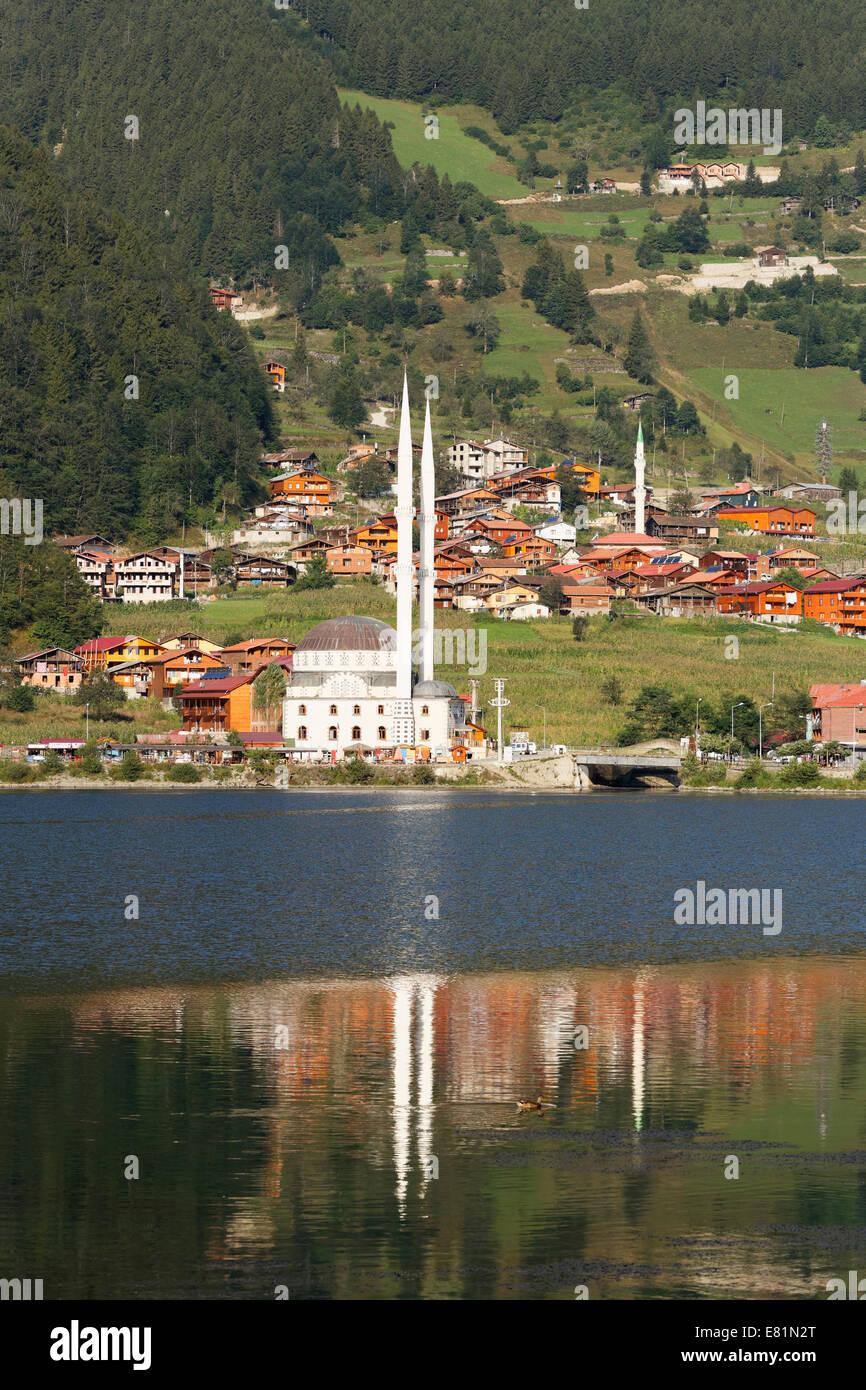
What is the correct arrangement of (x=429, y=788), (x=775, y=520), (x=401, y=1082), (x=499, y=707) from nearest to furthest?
(x=401, y=1082) → (x=429, y=788) → (x=499, y=707) → (x=775, y=520)

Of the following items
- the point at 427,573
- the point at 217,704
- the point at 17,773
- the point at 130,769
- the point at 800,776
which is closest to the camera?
the point at 800,776

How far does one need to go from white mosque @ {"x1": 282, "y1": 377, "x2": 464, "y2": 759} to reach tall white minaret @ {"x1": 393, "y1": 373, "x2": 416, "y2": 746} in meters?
0.06

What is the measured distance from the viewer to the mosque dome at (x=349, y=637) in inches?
4835

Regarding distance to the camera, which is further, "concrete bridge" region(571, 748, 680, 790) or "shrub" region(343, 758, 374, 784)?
"shrub" region(343, 758, 374, 784)

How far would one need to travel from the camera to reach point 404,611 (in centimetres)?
12150

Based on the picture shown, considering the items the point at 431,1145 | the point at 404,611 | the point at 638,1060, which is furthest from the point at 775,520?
the point at 431,1145

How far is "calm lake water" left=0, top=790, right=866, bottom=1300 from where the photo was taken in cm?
2062

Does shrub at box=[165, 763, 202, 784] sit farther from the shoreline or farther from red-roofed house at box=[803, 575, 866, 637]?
red-roofed house at box=[803, 575, 866, 637]

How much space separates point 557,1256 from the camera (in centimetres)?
2044

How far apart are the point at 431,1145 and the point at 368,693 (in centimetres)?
9727

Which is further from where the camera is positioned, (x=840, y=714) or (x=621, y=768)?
(x=840, y=714)

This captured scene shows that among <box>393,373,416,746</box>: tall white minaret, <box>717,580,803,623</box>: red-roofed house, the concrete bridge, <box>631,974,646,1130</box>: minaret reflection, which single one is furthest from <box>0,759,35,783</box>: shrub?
<box>631,974,646,1130</box>: minaret reflection

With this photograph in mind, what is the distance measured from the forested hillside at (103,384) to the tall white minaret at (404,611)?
44409 mm

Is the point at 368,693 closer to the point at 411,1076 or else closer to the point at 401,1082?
the point at 411,1076
